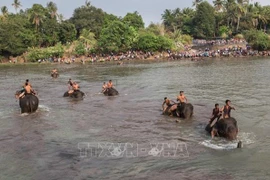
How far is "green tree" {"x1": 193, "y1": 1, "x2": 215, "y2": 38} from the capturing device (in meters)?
76.9

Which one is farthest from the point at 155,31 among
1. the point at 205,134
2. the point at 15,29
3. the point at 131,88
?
the point at 205,134

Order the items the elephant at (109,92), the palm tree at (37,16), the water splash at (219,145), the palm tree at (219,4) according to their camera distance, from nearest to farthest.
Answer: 1. the water splash at (219,145)
2. the elephant at (109,92)
3. the palm tree at (37,16)
4. the palm tree at (219,4)

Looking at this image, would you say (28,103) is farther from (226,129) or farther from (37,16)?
(37,16)

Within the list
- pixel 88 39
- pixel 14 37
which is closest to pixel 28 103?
pixel 88 39

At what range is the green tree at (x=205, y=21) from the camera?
7688 cm

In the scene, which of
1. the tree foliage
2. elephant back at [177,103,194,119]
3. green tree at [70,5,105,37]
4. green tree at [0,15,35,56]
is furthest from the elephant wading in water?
green tree at [70,5,105,37]

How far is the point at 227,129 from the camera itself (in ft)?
44.2

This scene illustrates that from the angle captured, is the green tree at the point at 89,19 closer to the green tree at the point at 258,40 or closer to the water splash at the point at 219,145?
the green tree at the point at 258,40

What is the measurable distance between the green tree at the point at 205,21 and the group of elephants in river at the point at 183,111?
183 feet

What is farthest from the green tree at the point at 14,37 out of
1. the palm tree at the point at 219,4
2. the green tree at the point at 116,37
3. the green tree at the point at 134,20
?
the palm tree at the point at 219,4

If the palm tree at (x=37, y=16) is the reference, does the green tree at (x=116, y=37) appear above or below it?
below

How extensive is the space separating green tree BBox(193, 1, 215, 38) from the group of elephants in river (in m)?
55.7

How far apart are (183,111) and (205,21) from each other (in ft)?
206

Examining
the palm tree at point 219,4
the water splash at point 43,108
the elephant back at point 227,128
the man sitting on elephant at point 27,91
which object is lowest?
the water splash at point 43,108
